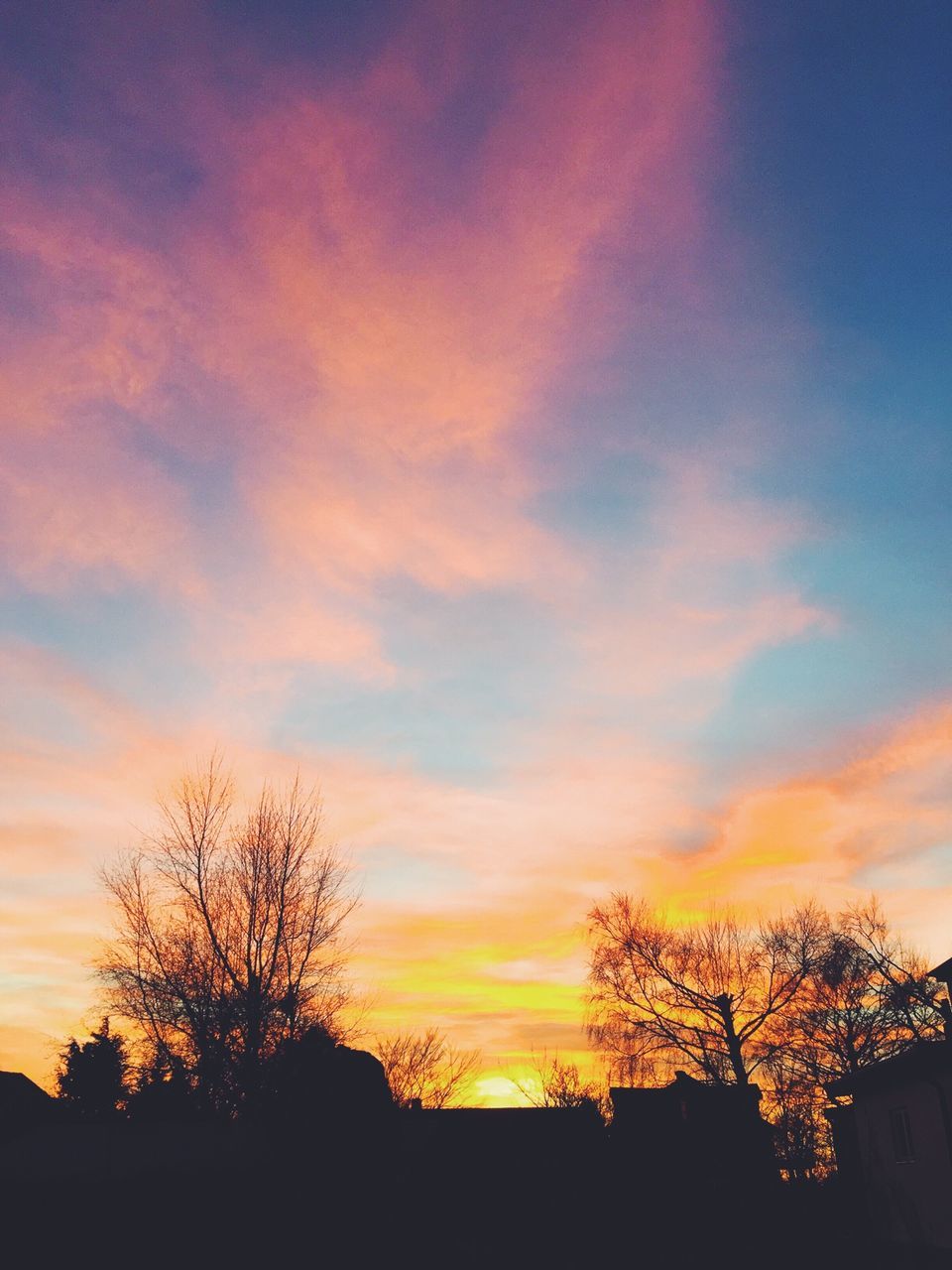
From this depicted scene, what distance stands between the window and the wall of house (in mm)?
79

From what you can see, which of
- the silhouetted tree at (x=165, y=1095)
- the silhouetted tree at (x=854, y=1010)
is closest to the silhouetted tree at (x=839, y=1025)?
the silhouetted tree at (x=854, y=1010)

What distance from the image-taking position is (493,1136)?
4425cm

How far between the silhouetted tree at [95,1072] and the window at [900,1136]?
45.9 meters

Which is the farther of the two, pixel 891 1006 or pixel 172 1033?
pixel 891 1006

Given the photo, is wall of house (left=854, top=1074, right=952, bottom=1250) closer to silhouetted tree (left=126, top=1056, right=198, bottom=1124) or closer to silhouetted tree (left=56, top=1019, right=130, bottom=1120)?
silhouetted tree (left=126, top=1056, right=198, bottom=1124)

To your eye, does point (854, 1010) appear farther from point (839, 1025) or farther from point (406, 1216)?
point (406, 1216)

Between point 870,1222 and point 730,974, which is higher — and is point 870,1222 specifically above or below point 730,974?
below

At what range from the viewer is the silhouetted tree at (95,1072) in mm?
55031

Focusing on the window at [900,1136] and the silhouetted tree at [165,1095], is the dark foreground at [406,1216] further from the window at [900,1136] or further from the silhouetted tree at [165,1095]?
the silhouetted tree at [165,1095]

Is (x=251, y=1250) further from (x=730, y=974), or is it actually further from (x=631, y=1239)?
(x=730, y=974)

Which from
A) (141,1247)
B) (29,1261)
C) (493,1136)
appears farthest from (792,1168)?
(29,1261)

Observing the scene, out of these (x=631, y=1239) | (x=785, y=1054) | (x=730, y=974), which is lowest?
(x=631, y=1239)

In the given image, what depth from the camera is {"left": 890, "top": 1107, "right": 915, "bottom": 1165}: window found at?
85.7 ft

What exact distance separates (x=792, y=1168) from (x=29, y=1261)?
32.6 m
